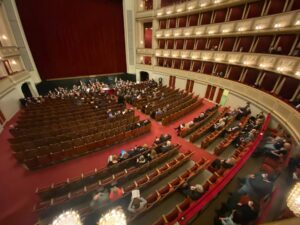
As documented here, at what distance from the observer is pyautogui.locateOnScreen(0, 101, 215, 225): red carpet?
3764mm

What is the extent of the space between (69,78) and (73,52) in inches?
84.9

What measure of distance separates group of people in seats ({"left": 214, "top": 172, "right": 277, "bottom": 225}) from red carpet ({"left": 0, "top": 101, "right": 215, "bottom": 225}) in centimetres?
196

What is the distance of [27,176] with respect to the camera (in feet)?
15.6

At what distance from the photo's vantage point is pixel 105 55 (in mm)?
14594

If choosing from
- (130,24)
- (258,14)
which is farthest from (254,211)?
(130,24)

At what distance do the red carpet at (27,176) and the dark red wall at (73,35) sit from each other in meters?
7.78

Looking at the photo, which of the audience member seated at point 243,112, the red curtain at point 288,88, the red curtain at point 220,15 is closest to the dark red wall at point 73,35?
the red curtain at point 220,15

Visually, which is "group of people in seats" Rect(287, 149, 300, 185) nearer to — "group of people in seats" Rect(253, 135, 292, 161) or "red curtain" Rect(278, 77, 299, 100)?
"group of people in seats" Rect(253, 135, 292, 161)

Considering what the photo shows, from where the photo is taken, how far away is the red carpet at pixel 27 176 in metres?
3.76

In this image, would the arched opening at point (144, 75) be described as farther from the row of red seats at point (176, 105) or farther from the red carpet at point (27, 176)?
the red carpet at point (27, 176)

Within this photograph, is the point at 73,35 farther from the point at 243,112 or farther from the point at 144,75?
the point at 243,112

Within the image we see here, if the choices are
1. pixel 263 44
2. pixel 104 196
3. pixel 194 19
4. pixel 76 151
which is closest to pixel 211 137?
pixel 104 196

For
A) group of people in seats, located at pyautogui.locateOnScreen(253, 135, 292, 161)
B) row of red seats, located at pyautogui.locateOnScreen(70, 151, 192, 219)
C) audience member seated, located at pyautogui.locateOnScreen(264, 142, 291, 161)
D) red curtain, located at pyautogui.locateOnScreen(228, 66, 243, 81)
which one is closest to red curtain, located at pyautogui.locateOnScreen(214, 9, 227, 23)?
red curtain, located at pyautogui.locateOnScreen(228, 66, 243, 81)

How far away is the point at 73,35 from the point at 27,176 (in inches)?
456
